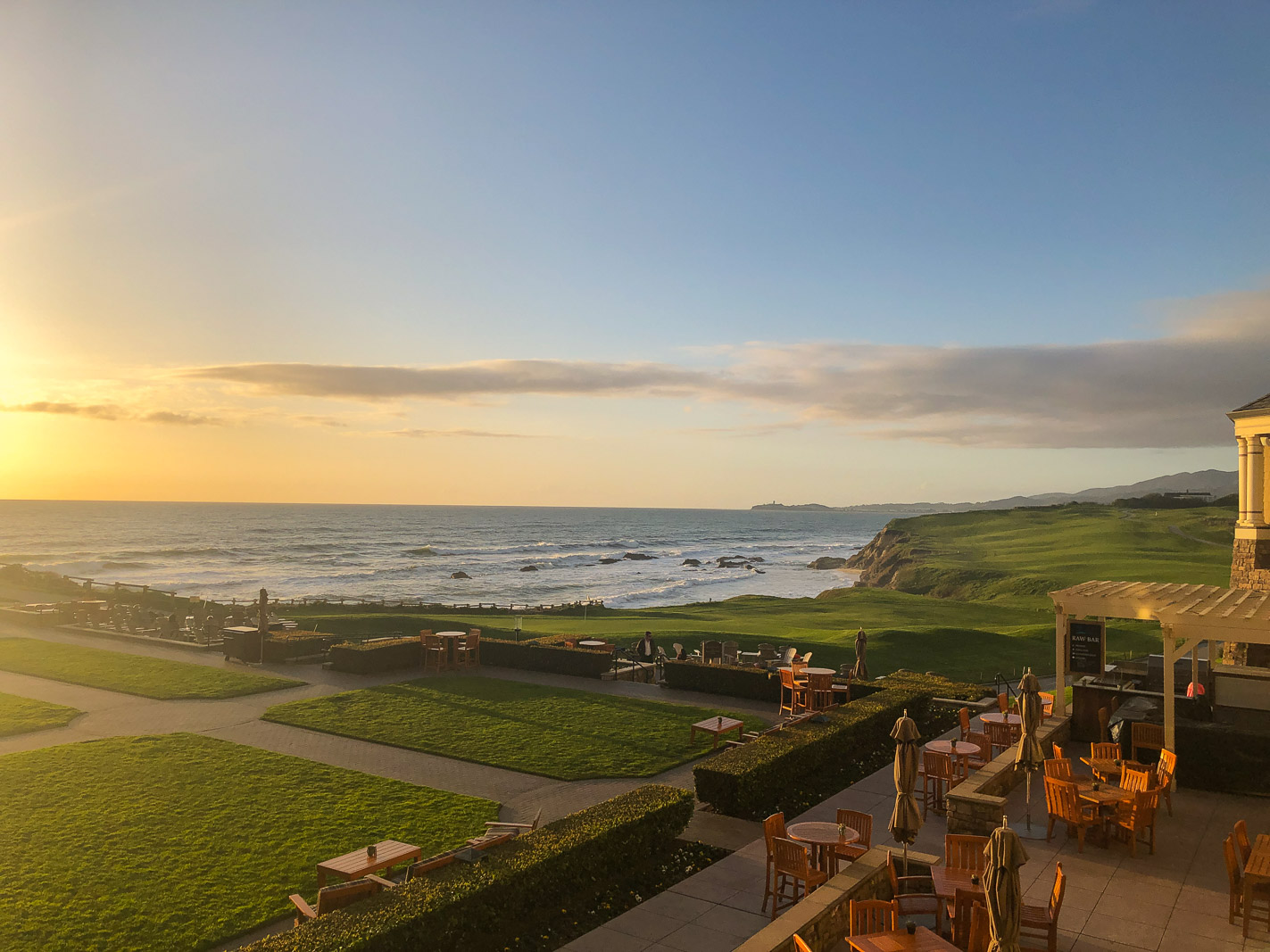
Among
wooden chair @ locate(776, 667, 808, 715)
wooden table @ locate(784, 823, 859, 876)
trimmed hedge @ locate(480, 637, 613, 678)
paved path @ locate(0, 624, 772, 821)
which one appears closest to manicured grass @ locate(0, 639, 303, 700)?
paved path @ locate(0, 624, 772, 821)

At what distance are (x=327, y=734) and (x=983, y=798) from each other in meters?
13.6

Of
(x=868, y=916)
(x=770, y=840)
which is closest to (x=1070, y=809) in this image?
(x=770, y=840)

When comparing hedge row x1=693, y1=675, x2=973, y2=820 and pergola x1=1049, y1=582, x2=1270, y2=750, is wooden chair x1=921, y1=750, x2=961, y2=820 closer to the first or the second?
hedge row x1=693, y1=675, x2=973, y2=820

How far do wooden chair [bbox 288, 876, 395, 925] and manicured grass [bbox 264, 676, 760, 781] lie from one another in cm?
616

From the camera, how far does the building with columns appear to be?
2306 centimetres

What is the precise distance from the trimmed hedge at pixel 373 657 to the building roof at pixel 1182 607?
19019mm

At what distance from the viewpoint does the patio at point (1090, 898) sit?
27.8 ft

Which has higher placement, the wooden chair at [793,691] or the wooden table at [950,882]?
the wooden table at [950,882]

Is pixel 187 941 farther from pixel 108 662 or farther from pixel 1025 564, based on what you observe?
pixel 1025 564

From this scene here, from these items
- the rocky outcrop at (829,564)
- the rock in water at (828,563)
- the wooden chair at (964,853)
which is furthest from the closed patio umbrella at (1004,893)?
the rock in water at (828,563)

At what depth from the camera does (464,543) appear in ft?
462

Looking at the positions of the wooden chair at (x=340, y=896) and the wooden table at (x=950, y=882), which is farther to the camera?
the wooden chair at (x=340, y=896)

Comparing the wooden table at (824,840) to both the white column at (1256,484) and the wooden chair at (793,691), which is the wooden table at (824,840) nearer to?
the wooden chair at (793,691)

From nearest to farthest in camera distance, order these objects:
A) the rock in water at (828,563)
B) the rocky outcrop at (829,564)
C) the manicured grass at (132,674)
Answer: the manicured grass at (132,674) → the rocky outcrop at (829,564) → the rock in water at (828,563)
